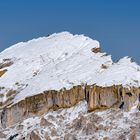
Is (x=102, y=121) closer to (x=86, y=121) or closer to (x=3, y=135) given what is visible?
(x=86, y=121)

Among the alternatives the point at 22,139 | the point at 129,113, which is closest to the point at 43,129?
the point at 22,139

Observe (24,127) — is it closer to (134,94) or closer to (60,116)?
(60,116)

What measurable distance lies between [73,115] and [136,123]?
12742mm

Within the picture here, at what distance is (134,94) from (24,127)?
69.9 feet

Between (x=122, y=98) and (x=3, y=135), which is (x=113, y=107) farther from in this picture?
(x=3, y=135)

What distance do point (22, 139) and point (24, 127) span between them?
15.7ft

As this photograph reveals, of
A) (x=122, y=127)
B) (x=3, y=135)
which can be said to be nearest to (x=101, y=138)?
(x=122, y=127)

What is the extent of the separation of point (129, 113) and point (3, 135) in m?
23.8

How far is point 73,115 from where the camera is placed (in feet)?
649

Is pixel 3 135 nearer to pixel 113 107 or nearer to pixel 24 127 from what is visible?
pixel 24 127

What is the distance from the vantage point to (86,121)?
637ft

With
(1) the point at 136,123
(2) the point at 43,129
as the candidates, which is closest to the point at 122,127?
(1) the point at 136,123

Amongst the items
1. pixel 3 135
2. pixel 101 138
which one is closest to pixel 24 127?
pixel 3 135

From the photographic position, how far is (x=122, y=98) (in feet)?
654
